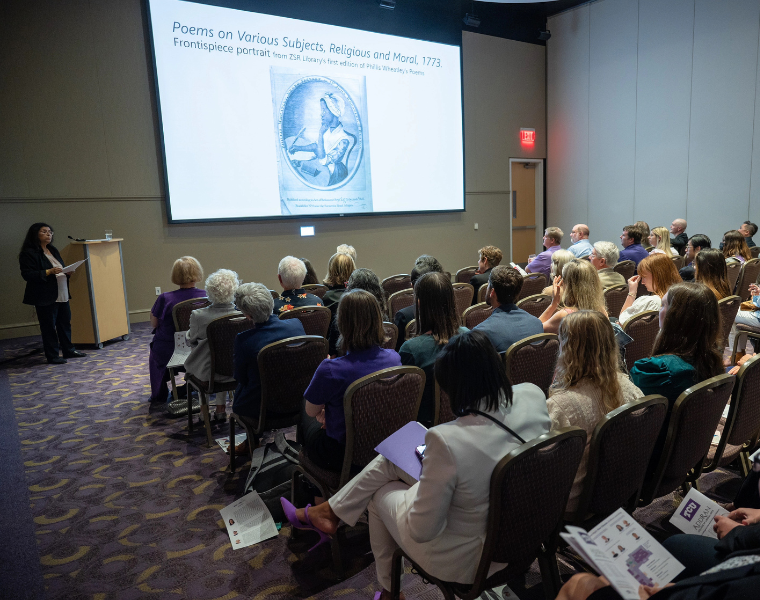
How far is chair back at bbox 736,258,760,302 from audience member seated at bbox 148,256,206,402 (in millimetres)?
5401

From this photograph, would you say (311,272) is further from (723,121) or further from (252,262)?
(723,121)

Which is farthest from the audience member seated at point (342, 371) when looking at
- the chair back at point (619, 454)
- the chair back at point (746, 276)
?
the chair back at point (746, 276)

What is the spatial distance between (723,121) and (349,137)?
264 inches

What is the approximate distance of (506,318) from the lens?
2977 millimetres

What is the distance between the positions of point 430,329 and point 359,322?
1.73ft

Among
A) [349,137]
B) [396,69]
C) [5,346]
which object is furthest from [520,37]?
[5,346]

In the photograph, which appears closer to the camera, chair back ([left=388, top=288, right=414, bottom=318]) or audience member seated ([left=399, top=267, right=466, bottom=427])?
audience member seated ([left=399, top=267, right=466, bottom=427])

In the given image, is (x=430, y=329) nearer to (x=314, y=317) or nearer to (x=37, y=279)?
(x=314, y=317)

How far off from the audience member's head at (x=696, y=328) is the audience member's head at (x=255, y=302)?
209 centimetres

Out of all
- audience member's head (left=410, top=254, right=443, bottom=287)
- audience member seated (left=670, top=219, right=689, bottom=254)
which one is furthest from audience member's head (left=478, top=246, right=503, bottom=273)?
audience member seated (left=670, top=219, right=689, bottom=254)

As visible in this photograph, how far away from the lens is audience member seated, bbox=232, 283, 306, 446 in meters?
2.90

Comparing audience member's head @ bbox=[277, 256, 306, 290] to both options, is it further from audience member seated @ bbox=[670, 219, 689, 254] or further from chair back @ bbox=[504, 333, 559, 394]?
audience member seated @ bbox=[670, 219, 689, 254]

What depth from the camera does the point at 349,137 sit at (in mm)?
9102

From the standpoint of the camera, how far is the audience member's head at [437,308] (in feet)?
8.70
